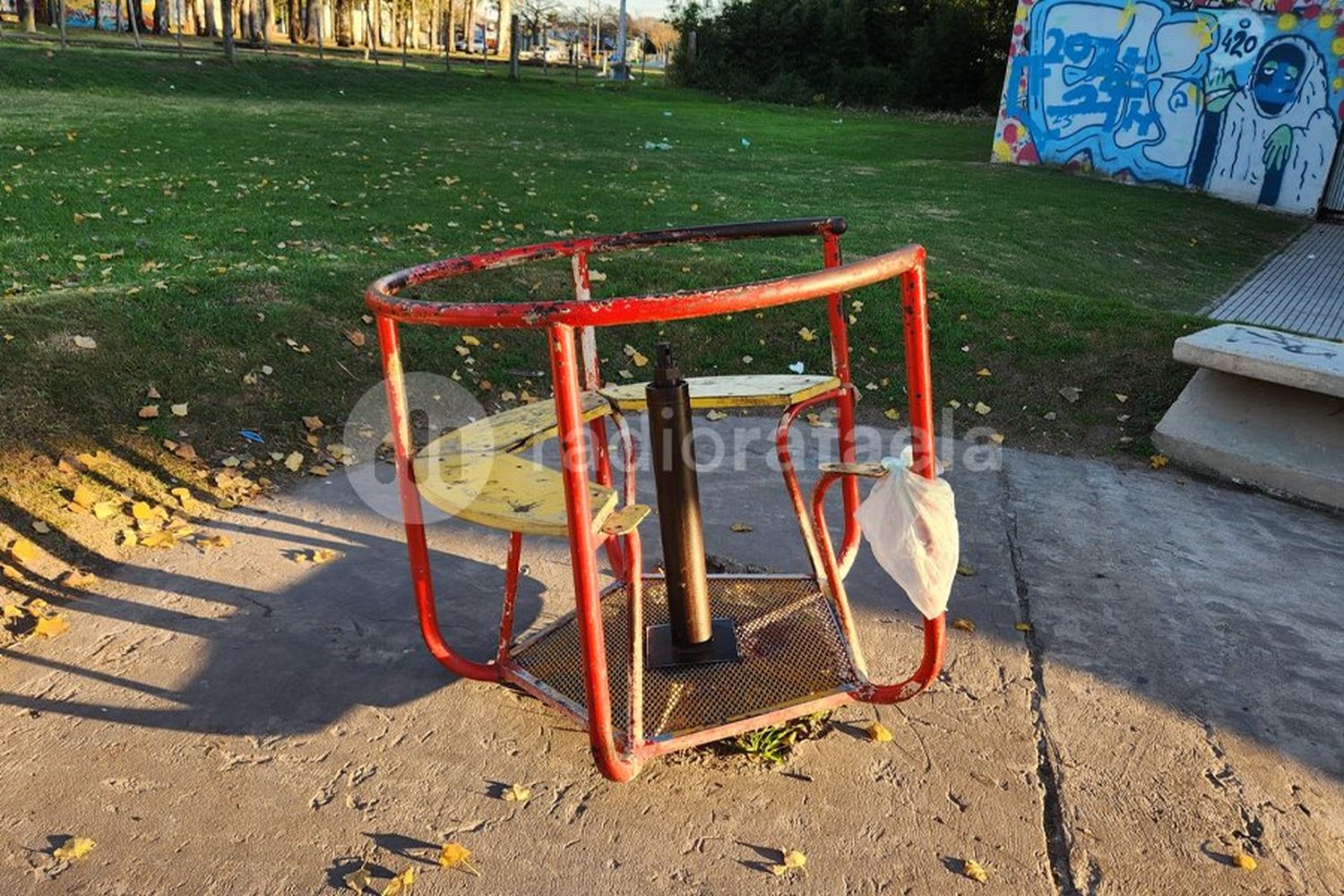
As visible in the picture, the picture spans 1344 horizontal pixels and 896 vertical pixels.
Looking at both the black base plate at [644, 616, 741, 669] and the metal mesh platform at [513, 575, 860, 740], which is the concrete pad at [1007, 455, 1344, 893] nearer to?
the metal mesh platform at [513, 575, 860, 740]

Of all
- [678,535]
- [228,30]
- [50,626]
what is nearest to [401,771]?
[678,535]

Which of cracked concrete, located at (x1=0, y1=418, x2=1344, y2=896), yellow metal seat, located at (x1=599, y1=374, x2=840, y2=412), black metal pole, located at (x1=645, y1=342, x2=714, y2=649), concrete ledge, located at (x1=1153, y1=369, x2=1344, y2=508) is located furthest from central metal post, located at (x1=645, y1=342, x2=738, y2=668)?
concrete ledge, located at (x1=1153, y1=369, x2=1344, y2=508)

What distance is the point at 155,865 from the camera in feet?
6.48

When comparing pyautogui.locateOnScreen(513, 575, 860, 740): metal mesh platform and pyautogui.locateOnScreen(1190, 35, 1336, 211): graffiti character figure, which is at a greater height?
pyautogui.locateOnScreen(1190, 35, 1336, 211): graffiti character figure

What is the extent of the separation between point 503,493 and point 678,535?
0.49m

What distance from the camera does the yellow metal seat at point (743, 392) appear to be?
263 cm

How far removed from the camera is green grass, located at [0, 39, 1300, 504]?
14.1 feet

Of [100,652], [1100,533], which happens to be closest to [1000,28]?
[1100,533]

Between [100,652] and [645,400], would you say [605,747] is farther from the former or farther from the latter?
[100,652]

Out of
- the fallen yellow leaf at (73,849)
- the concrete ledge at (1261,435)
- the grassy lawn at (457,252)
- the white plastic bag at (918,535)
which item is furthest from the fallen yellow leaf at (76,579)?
the concrete ledge at (1261,435)

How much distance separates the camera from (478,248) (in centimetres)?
687

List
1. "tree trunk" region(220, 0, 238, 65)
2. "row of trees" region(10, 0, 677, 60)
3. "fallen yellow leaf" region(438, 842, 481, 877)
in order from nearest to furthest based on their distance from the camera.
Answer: "fallen yellow leaf" region(438, 842, 481, 877), "tree trunk" region(220, 0, 238, 65), "row of trees" region(10, 0, 677, 60)

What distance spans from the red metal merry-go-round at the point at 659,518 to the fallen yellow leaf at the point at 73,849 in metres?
0.81

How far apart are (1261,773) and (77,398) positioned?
4.09m
